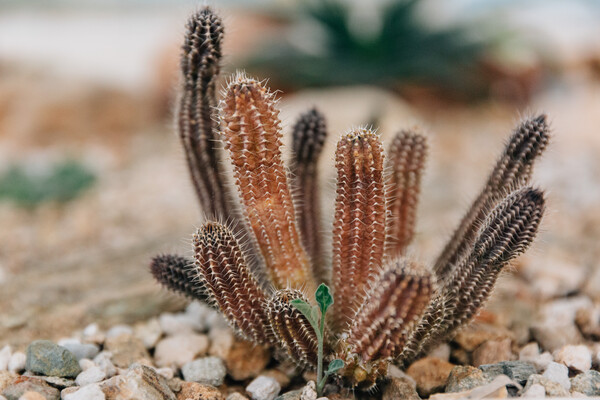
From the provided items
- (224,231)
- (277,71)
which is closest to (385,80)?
(277,71)

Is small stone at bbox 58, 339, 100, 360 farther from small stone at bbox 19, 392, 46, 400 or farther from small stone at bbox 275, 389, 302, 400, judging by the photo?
small stone at bbox 275, 389, 302, 400

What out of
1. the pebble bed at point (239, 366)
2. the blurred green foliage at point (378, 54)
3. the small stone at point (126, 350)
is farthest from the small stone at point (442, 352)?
the blurred green foliage at point (378, 54)

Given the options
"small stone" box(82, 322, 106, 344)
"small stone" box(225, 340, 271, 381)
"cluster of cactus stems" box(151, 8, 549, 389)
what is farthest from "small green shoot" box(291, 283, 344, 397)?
"small stone" box(82, 322, 106, 344)

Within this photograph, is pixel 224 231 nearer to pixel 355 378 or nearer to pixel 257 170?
pixel 257 170

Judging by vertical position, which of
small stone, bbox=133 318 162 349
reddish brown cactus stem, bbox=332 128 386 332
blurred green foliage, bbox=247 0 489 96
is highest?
blurred green foliage, bbox=247 0 489 96

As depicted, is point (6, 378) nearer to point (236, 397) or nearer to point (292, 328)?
point (236, 397)

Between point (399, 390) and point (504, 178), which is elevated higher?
point (504, 178)

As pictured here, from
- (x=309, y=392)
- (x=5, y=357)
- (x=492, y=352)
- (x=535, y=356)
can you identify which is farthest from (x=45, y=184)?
(x=535, y=356)
